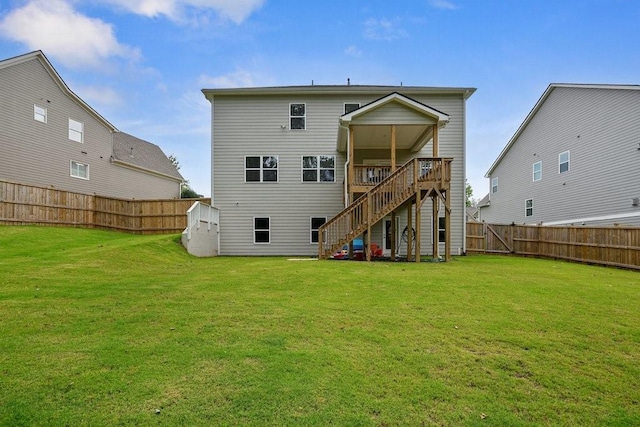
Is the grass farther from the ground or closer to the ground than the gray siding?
closer to the ground

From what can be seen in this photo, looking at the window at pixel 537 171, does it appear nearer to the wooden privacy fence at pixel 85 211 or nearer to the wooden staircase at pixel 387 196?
the wooden staircase at pixel 387 196

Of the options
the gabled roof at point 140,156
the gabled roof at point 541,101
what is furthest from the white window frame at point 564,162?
the gabled roof at point 140,156

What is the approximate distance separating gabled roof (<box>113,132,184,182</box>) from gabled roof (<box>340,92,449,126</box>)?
1712cm

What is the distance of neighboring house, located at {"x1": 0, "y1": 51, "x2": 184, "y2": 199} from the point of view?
51.0ft

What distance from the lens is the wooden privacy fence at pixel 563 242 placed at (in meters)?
11.9

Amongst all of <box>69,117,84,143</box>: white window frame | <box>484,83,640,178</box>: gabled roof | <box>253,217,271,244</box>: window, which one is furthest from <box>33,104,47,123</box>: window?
<box>484,83,640,178</box>: gabled roof

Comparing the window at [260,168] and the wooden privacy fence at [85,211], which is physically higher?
the window at [260,168]

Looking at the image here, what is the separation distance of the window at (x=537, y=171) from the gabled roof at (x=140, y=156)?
26.1m

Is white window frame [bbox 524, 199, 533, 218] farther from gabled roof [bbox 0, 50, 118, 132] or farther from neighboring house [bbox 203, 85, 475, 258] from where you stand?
gabled roof [bbox 0, 50, 118, 132]

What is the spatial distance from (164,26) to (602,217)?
75.4 feet

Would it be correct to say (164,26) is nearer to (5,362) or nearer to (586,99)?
(5,362)

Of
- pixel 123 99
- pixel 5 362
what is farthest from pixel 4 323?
pixel 123 99

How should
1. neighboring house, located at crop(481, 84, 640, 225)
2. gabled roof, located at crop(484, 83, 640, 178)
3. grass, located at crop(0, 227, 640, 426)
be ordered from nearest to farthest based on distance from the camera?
1. grass, located at crop(0, 227, 640, 426)
2. neighboring house, located at crop(481, 84, 640, 225)
3. gabled roof, located at crop(484, 83, 640, 178)

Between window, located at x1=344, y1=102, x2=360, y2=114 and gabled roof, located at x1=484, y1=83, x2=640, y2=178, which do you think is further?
window, located at x1=344, y1=102, x2=360, y2=114
